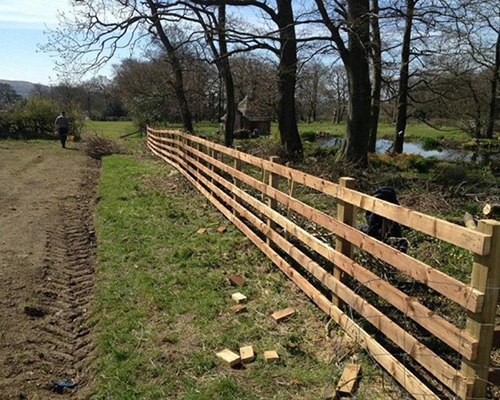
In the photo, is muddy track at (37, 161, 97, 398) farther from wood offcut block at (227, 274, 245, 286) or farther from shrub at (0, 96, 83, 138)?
shrub at (0, 96, 83, 138)

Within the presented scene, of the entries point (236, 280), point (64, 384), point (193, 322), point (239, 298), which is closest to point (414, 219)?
point (239, 298)

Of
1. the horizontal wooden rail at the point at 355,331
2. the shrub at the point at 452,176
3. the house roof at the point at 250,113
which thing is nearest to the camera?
the horizontal wooden rail at the point at 355,331

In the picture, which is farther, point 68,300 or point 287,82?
point 287,82

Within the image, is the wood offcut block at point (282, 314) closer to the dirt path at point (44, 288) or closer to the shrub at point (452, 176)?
the dirt path at point (44, 288)

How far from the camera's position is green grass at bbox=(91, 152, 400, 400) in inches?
137

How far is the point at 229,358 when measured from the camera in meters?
3.73

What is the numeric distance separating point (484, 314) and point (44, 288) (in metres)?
5.02

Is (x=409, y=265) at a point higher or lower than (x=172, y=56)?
lower

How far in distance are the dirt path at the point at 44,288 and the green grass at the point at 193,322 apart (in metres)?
0.24

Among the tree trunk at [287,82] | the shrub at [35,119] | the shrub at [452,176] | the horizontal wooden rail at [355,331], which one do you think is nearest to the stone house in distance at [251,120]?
the shrub at [35,119]

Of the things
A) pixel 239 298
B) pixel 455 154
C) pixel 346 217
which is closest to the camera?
pixel 346 217

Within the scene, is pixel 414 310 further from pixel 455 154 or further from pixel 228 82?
pixel 455 154

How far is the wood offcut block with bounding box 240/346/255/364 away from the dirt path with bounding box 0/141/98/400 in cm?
134

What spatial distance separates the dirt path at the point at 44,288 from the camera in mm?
3830
